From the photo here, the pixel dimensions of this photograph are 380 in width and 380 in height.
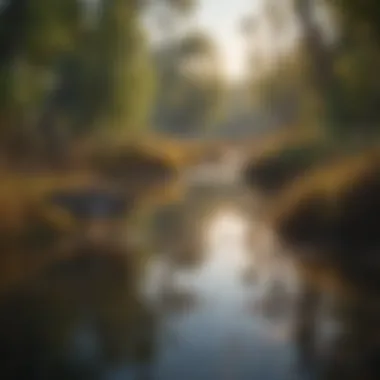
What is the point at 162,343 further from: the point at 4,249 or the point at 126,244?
the point at 4,249

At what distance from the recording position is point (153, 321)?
155cm

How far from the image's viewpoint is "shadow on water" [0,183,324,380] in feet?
5.02

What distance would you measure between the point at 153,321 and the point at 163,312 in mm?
27

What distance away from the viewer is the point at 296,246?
5.13ft

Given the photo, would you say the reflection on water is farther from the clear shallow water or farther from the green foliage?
the green foliage

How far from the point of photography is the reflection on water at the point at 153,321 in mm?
1529

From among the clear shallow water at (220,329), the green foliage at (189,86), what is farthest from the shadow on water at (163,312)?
the green foliage at (189,86)

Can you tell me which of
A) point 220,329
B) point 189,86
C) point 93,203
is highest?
point 189,86

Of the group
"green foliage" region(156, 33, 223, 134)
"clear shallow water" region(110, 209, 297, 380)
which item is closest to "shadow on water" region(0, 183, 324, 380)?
"clear shallow water" region(110, 209, 297, 380)

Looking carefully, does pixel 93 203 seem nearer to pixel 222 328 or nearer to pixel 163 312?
pixel 163 312

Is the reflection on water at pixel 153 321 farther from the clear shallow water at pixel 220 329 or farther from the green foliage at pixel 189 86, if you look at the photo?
the green foliage at pixel 189 86

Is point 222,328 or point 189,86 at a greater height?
point 189,86

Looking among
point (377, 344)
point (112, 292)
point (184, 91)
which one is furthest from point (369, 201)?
point (112, 292)

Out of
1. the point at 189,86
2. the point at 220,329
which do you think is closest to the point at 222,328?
the point at 220,329
